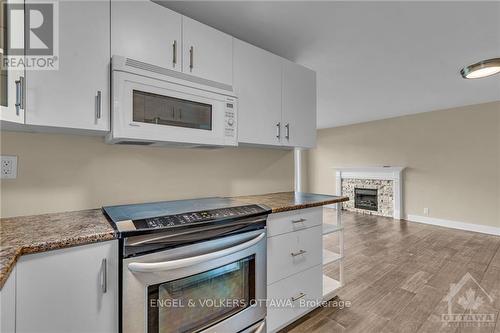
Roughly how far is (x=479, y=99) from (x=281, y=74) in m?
4.16

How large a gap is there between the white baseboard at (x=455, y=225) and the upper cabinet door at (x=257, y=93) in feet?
15.2

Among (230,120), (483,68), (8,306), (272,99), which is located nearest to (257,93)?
(272,99)

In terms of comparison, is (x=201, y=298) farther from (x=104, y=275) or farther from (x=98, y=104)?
(x=98, y=104)

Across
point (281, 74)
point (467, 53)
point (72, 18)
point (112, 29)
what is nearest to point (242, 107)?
point (281, 74)

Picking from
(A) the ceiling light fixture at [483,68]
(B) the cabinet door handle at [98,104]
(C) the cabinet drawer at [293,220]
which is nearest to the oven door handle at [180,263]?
(C) the cabinet drawer at [293,220]

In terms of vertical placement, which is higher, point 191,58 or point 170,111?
point 191,58

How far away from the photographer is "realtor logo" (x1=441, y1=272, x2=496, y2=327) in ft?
6.10

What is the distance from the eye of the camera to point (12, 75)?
3.38 ft

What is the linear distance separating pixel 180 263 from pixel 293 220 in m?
0.87

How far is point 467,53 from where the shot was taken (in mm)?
2326

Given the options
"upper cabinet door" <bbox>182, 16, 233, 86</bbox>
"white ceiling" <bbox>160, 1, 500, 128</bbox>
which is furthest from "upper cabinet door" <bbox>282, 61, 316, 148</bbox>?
"upper cabinet door" <bbox>182, 16, 233, 86</bbox>

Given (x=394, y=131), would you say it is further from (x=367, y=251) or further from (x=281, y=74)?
(x=281, y=74)

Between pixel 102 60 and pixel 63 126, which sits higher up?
pixel 102 60

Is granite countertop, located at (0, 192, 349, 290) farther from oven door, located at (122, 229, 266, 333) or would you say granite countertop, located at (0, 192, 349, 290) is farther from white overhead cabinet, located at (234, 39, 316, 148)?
white overhead cabinet, located at (234, 39, 316, 148)
